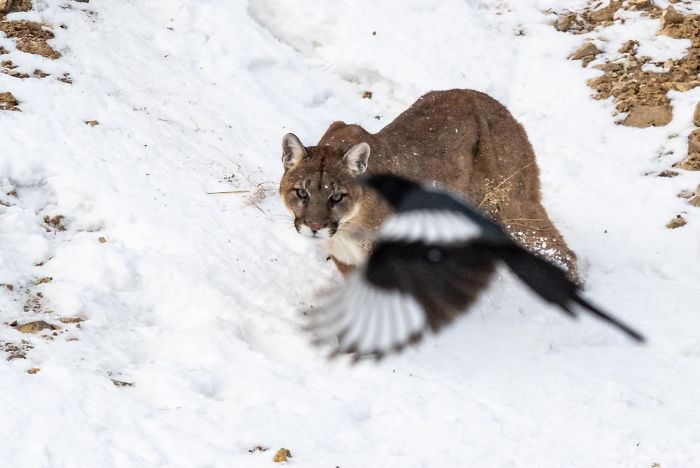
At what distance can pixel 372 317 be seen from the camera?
4.69m

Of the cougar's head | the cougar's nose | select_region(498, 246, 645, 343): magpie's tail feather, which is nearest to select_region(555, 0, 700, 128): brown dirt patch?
the cougar's head

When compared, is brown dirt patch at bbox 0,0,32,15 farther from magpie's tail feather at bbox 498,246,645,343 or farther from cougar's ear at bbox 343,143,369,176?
magpie's tail feather at bbox 498,246,645,343

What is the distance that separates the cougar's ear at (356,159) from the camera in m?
6.53

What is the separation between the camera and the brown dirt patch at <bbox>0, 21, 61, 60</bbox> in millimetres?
8742

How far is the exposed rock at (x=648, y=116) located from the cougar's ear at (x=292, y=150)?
182 inches

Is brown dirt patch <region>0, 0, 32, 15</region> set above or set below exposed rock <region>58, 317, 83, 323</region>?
above

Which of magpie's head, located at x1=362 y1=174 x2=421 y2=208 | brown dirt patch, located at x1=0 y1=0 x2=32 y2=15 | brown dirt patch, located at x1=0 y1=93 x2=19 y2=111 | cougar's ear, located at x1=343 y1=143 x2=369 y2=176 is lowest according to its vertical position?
brown dirt patch, located at x1=0 y1=93 x2=19 y2=111

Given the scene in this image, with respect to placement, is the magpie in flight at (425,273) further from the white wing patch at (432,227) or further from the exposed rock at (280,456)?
the exposed rock at (280,456)

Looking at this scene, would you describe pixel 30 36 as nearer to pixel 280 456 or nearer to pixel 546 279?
pixel 280 456

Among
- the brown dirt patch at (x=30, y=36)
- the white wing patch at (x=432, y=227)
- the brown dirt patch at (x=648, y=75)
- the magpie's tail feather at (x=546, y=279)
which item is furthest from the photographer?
the brown dirt patch at (x=648, y=75)

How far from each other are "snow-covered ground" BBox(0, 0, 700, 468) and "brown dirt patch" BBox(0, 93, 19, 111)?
0.39ft

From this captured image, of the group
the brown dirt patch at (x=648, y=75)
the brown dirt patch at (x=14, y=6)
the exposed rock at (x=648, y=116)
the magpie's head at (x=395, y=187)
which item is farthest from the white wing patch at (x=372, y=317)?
the brown dirt patch at (x=14, y=6)

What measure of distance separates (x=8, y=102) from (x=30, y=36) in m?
1.44

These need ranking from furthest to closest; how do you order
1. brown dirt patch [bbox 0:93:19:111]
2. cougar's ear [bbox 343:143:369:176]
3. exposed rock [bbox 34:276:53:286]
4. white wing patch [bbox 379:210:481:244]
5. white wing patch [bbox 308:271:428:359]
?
brown dirt patch [bbox 0:93:19:111] < cougar's ear [bbox 343:143:369:176] < exposed rock [bbox 34:276:53:286] < white wing patch [bbox 308:271:428:359] < white wing patch [bbox 379:210:481:244]
